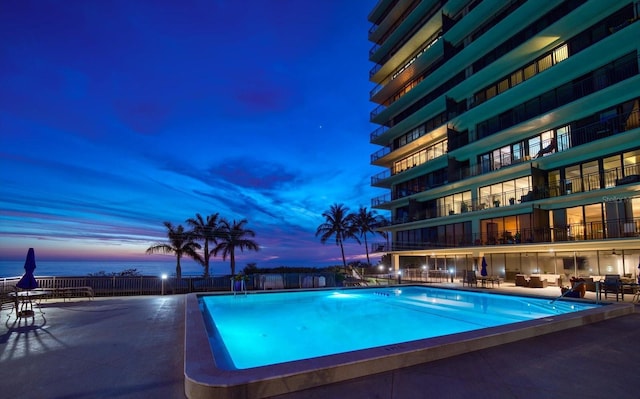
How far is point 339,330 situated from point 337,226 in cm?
3512

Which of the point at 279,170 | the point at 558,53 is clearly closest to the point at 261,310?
the point at 558,53

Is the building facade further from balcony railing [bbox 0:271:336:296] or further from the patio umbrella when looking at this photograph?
the patio umbrella

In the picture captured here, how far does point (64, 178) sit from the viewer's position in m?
24.0

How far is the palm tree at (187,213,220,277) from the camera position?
33.3m

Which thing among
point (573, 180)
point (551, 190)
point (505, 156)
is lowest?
point (551, 190)

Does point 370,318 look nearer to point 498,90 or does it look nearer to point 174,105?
point 174,105

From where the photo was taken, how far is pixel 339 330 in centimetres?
939

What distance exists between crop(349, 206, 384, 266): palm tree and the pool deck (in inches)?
1512

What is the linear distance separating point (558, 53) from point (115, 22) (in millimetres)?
23965

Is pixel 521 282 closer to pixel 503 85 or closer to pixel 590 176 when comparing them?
pixel 590 176

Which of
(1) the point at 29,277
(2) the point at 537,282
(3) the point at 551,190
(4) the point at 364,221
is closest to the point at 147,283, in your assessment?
(1) the point at 29,277

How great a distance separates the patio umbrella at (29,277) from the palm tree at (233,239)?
2570 centimetres

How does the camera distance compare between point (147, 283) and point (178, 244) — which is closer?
point (147, 283)

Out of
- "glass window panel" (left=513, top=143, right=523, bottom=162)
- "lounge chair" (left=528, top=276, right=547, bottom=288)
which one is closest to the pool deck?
"lounge chair" (left=528, top=276, right=547, bottom=288)
